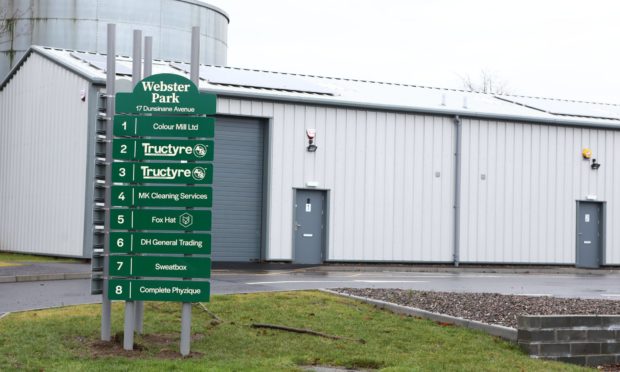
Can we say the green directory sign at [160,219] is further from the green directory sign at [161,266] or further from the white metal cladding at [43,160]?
the white metal cladding at [43,160]

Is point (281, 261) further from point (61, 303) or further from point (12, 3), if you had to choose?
point (12, 3)

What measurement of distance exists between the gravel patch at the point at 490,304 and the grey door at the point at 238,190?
1253cm

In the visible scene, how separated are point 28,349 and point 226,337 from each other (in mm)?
2433

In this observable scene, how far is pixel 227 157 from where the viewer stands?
28.8 metres

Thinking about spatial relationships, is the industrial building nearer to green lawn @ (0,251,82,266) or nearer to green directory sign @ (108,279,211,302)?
green lawn @ (0,251,82,266)

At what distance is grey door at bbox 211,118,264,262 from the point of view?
28.7m

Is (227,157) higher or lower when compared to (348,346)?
higher

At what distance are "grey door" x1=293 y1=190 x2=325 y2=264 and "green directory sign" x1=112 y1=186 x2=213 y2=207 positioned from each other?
58.8 feet

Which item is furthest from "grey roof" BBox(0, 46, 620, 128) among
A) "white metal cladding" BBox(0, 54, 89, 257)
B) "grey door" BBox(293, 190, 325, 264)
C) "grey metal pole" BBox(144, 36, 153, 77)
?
"grey metal pole" BBox(144, 36, 153, 77)

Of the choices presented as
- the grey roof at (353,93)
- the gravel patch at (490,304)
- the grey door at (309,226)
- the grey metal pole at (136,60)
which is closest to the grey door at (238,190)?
the grey door at (309,226)

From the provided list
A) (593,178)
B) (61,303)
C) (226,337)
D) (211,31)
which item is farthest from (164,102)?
(211,31)

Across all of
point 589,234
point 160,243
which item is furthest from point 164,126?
point 589,234

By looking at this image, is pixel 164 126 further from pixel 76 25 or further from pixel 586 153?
pixel 76 25

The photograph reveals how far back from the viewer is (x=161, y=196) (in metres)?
11.2
